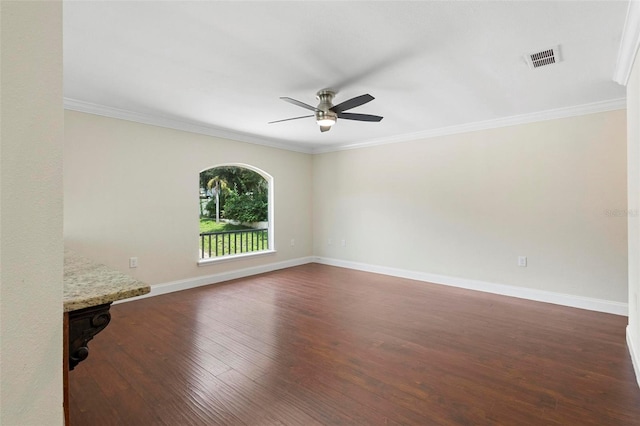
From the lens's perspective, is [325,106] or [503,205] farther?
[503,205]

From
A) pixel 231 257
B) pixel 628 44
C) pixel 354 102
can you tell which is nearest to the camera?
pixel 628 44

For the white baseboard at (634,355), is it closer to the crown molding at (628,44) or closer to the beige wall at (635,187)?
the beige wall at (635,187)

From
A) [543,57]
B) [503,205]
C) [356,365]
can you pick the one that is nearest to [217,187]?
[356,365]

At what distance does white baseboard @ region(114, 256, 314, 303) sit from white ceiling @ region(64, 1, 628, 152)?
7.74 ft

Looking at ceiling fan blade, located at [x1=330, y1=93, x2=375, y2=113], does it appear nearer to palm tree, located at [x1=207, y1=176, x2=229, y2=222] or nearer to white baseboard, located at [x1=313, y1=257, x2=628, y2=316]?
palm tree, located at [x1=207, y1=176, x2=229, y2=222]

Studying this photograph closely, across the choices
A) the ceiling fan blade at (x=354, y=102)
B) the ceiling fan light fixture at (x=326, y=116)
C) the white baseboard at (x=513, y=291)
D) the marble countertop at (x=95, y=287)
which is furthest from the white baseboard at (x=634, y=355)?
the marble countertop at (x=95, y=287)

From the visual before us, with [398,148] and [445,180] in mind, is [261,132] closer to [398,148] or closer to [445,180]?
[398,148]

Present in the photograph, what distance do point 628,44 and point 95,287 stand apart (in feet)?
11.6

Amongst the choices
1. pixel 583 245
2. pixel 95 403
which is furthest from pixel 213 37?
pixel 583 245

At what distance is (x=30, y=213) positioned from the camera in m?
0.62

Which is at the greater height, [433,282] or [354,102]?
[354,102]

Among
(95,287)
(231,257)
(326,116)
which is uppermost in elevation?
(326,116)

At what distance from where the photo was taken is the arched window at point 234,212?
5113mm

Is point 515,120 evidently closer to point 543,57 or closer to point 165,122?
point 543,57
